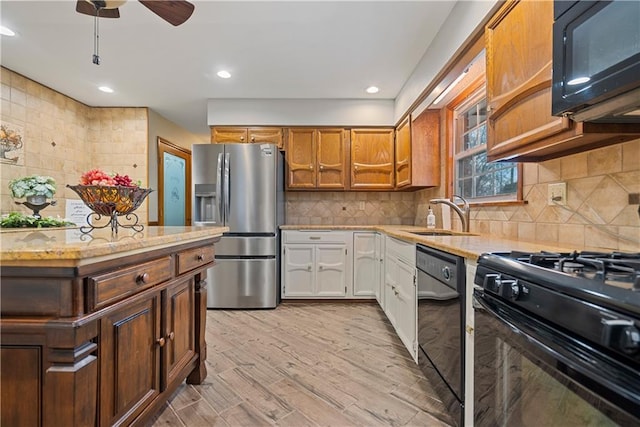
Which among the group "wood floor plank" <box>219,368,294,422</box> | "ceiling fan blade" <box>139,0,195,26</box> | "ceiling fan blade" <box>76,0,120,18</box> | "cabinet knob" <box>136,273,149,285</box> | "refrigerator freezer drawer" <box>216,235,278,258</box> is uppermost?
"ceiling fan blade" <box>76,0,120,18</box>

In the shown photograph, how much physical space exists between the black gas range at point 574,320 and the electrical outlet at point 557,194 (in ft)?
1.98

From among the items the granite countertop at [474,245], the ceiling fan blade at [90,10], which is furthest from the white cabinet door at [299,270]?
the ceiling fan blade at [90,10]

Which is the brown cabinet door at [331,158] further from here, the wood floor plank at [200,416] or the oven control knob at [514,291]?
the oven control knob at [514,291]

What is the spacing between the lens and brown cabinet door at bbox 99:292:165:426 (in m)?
1.03

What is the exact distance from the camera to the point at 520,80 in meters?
1.32

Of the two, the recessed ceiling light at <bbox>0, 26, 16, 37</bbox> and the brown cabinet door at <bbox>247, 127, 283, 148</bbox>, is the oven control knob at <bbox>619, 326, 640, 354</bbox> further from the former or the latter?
the recessed ceiling light at <bbox>0, 26, 16, 37</bbox>

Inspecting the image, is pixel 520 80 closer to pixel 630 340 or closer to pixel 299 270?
pixel 630 340

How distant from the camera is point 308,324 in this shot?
2863mm

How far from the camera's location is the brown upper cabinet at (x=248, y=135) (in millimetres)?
3787

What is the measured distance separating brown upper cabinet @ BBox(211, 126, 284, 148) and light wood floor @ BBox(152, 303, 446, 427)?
2.16 m

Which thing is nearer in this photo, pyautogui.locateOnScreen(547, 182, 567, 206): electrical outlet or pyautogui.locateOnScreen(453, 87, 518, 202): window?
pyautogui.locateOnScreen(547, 182, 567, 206): electrical outlet

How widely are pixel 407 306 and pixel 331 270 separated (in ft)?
4.79

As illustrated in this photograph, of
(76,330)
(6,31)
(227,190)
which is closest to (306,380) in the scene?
(76,330)

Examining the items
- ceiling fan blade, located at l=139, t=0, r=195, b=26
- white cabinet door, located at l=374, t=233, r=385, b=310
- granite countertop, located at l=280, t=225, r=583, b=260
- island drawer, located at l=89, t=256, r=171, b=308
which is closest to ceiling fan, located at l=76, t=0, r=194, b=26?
ceiling fan blade, located at l=139, t=0, r=195, b=26
